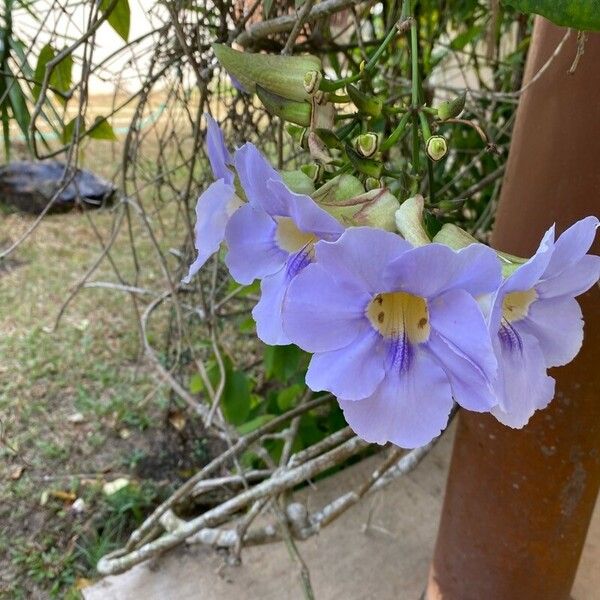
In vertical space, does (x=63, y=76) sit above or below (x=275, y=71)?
below

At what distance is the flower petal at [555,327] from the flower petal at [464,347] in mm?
85

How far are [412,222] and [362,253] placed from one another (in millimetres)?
53

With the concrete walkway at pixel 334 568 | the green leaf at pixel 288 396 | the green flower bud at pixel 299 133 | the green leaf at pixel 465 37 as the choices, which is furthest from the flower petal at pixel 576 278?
the green leaf at pixel 465 37

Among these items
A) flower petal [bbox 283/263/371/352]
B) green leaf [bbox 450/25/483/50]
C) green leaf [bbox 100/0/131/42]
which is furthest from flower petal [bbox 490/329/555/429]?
green leaf [bbox 450/25/483/50]

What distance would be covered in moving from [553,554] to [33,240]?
2.78 metres

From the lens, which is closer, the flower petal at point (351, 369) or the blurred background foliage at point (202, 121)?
the flower petal at point (351, 369)

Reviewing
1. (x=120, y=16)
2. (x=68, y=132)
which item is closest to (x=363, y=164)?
(x=120, y=16)

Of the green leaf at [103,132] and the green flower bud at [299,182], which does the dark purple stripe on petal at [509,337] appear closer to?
the green flower bud at [299,182]

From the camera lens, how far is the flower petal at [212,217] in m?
0.52

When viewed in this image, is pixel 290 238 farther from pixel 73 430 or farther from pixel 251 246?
pixel 73 430

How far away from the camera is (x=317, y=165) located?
0.52m

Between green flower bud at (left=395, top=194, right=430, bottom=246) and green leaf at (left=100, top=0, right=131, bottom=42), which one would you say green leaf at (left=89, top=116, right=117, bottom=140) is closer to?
green leaf at (left=100, top=0, right=131, bottom=42)

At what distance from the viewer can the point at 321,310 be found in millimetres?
427

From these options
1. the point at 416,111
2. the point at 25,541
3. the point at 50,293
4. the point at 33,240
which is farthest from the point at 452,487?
the point at 33,240
